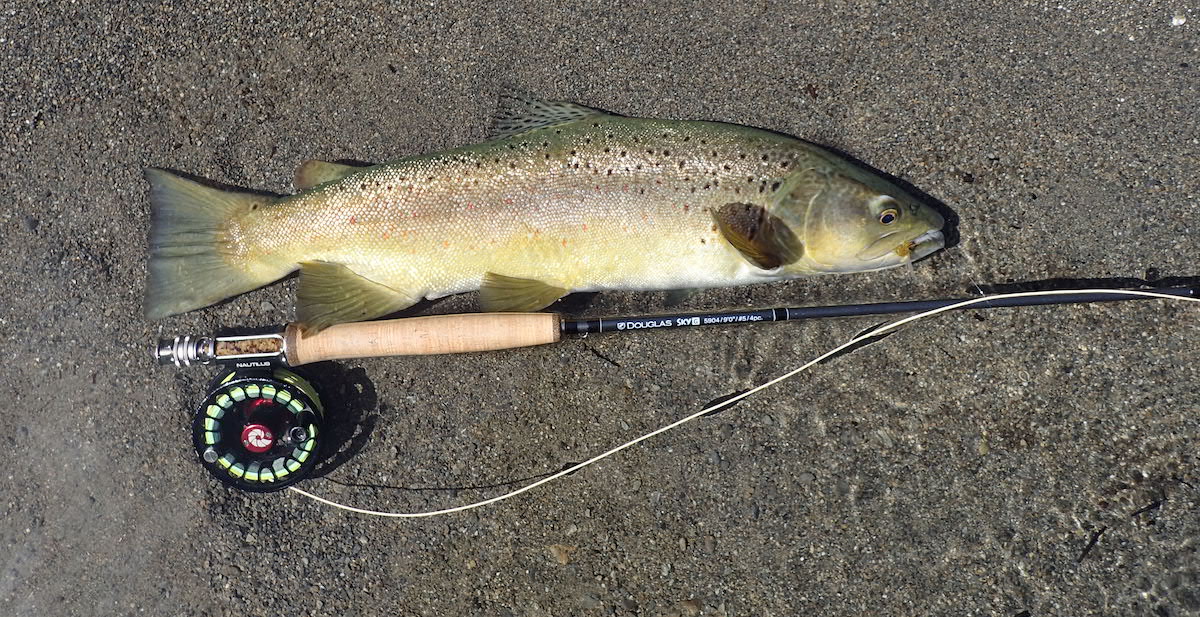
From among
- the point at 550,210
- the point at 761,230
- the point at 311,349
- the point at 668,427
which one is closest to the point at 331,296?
the point at 311,349

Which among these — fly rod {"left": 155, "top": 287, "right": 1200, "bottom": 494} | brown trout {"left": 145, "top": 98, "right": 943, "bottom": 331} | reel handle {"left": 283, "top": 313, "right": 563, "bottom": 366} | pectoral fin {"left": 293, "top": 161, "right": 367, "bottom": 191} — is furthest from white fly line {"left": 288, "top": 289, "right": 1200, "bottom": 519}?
pectoral fin {"left": 293, "top": 161, "right": 367, "bottom": 191}

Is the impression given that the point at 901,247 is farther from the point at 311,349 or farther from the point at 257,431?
the point at 257,431

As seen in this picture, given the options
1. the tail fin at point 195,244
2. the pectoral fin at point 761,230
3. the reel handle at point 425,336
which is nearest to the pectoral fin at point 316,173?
the tail fin at point 195,244

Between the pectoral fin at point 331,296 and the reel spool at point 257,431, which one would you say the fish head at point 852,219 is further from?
the reel spool at point 257,431

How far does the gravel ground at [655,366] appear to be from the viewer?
2510 mm

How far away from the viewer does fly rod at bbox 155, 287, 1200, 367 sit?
2428mm

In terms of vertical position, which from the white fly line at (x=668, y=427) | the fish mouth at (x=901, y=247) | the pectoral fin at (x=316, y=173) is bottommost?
the white fly line at (x=668, y=427)

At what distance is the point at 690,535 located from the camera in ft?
Result: 8.45

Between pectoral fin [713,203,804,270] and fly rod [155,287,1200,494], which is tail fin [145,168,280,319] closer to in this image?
fly rod [155,287,1200,494]

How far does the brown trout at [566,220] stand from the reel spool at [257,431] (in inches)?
12.4

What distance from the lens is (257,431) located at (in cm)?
251

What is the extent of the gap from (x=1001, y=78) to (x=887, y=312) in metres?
1.15

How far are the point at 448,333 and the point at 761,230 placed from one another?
4.11ft

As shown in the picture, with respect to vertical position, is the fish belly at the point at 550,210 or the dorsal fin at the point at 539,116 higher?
the dorsal fin at the point at 539,116
